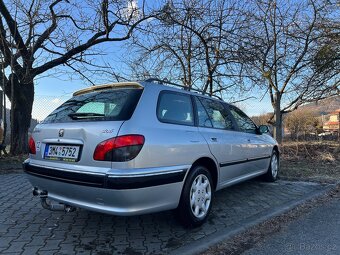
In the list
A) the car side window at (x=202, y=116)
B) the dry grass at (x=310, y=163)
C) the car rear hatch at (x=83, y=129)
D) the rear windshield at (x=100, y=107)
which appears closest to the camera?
the car rear hatch at (x=83, y=129)

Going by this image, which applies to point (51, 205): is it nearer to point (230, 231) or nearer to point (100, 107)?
point (100, 107)

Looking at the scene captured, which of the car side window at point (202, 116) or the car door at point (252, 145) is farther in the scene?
the car door at point (252, 145)

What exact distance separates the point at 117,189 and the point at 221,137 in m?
2.00

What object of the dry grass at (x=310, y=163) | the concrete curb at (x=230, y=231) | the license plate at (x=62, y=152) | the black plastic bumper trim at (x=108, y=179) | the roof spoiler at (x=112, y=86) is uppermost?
the roof spoiler at (x=112, y=86)

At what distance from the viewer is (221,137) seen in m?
4.73

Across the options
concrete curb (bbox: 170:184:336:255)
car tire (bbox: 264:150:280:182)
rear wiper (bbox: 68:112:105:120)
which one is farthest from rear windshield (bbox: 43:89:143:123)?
car tire (bbox: 264:150:280:182)

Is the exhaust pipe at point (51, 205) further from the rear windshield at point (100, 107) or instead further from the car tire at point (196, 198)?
the car tire at point (196, 198)

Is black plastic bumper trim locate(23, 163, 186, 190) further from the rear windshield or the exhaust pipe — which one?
the rear windshield

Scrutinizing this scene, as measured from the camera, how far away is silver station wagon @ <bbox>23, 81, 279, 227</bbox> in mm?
3287

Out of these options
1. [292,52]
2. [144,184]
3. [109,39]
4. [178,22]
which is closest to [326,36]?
[292,52]

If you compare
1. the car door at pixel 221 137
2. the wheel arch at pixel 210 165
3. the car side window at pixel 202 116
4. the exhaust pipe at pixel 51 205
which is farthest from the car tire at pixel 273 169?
the exhaust pipe at pixel 51 205

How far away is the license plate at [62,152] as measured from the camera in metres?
3.52

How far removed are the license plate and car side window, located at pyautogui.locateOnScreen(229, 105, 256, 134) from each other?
2.90m

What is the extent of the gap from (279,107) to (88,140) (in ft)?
38.6
